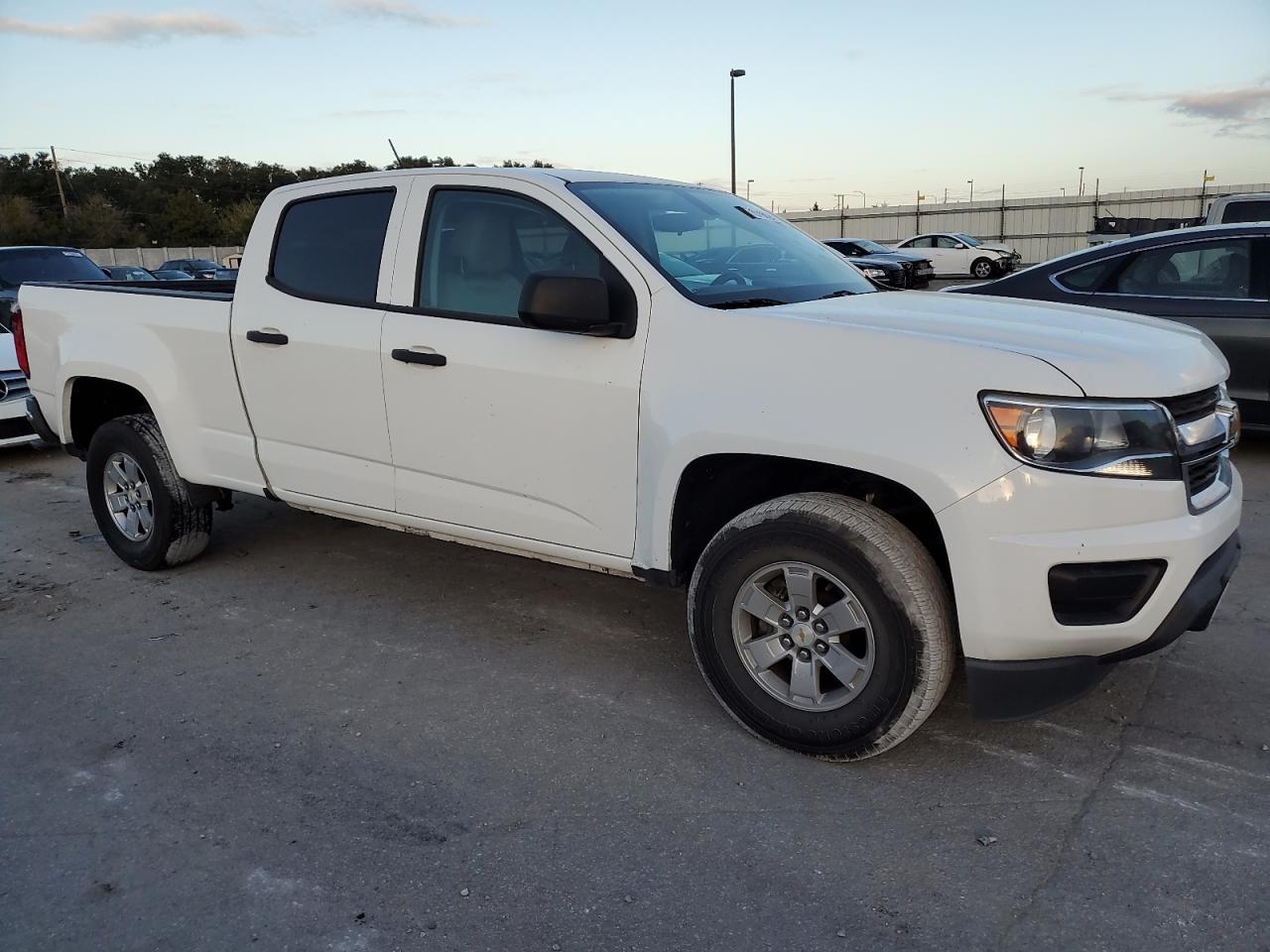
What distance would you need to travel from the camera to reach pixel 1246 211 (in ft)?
33.4

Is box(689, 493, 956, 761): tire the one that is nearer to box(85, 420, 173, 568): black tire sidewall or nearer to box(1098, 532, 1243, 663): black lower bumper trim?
box(1098, 532, 1243, 663): black lower bumper trim

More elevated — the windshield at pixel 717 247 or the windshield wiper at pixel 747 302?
the windshield at pixel 717 247

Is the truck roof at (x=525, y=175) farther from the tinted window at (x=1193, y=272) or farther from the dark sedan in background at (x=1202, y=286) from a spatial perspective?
the tinted window at (x=1193, y=272)

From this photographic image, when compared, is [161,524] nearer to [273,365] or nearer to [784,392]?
[273,365]

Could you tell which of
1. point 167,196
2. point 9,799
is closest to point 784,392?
point 9,799

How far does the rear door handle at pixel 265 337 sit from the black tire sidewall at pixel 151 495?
1.02m

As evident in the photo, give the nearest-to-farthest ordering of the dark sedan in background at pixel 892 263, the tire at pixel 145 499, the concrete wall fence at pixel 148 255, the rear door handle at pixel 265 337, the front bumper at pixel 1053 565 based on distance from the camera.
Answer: the front bumper at pixel 1053 565, the rear door handle at pixel 265 337, the tire at pixel 145 499, the dark sedan in background at pixel 892 263, the concrete wall fence at pixel 148 255

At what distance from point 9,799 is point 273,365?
197cm

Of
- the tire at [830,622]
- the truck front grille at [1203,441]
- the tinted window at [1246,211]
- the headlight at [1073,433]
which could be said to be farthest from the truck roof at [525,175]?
the tinted window at [1246,211]

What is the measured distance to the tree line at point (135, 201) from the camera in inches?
2274

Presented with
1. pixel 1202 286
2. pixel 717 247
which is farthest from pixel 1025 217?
pixel 717 247

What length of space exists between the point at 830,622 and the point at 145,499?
3.73 m

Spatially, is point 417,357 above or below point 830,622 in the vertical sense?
above

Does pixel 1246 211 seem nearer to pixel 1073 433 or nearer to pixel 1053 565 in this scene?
pixel 1073 433
